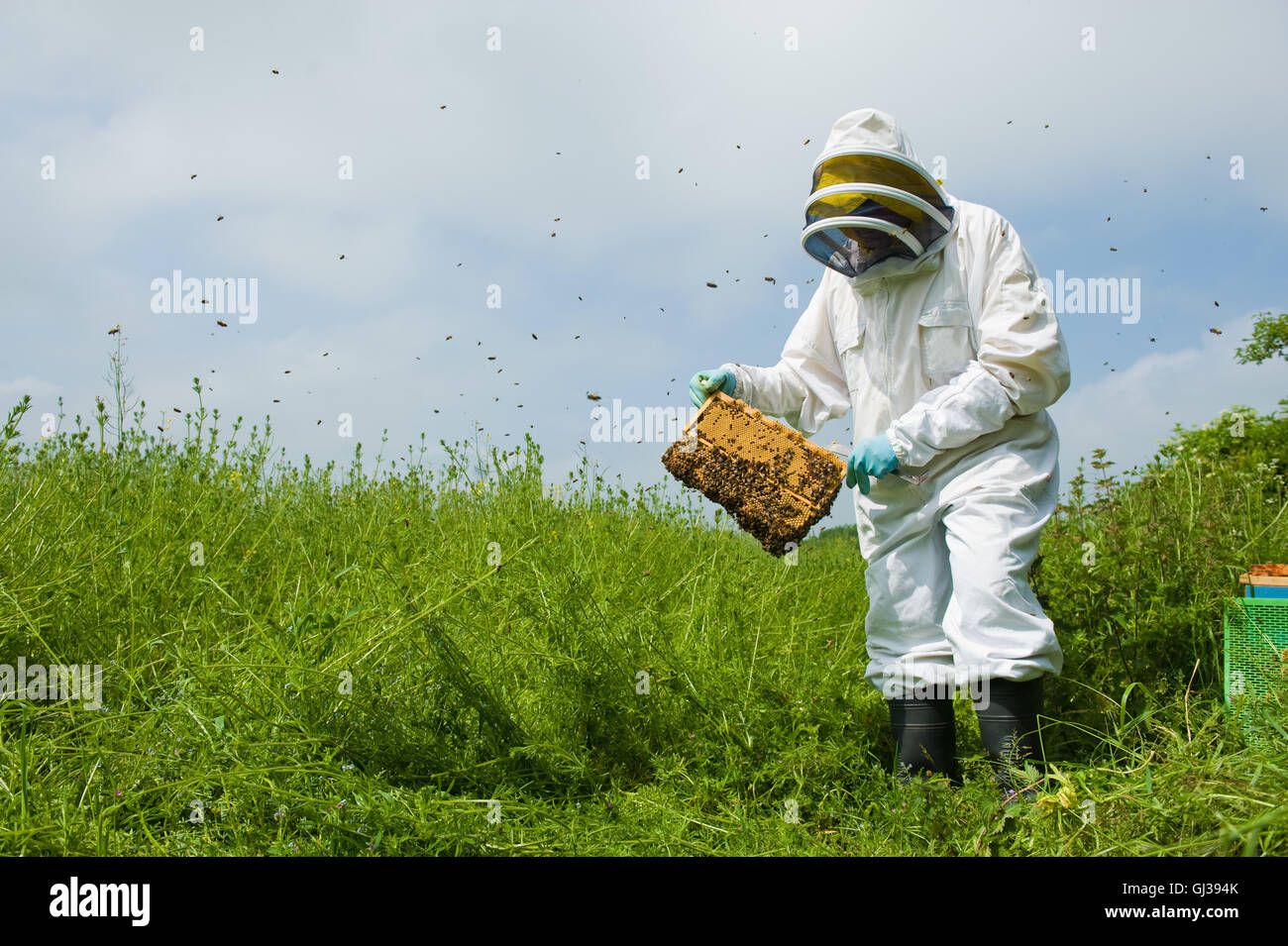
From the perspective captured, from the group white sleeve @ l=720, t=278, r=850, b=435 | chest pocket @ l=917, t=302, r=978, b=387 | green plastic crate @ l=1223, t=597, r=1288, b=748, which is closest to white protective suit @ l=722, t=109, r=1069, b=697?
chest pocket @ l=917, t=302, r=978, b=387

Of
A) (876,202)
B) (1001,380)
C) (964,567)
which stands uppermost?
(876,202)

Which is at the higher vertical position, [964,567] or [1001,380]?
[1001,380]

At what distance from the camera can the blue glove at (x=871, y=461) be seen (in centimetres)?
311

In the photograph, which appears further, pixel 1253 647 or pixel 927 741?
pixel 1253 647

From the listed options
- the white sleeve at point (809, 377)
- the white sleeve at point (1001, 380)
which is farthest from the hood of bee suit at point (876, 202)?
the white sleeve at point (809, 377)

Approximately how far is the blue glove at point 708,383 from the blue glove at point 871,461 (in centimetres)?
67

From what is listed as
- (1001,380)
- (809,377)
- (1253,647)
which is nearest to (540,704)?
(809,377)

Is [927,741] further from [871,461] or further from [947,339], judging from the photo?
[947,339]

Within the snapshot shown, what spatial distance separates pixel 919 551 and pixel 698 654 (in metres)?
1.06

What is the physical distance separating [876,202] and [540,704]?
94.6 inches

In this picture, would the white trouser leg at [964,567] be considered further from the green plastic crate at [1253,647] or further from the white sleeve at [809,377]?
the green plastic crate at [1253,647]

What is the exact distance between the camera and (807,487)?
3.19m

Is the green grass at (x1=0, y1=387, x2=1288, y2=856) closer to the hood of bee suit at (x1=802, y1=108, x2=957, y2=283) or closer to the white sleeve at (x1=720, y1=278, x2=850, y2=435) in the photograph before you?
the white sleeve at (x1=720, y1=278, x2=850, y2=435)

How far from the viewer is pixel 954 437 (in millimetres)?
3066
